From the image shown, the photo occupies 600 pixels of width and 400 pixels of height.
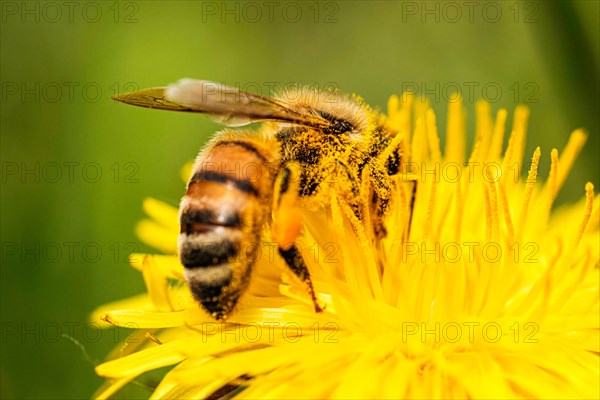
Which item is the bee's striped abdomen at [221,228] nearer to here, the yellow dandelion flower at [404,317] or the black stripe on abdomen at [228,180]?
the black stripe on abdomen at [228,180]

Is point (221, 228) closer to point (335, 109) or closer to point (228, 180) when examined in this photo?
point (228, 180)

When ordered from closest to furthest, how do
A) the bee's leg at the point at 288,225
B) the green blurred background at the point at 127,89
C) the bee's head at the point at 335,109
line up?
the bee's leg at the point at 288,225, the bee's head at the point at 335,109, the green blurred background at the point at 127,89

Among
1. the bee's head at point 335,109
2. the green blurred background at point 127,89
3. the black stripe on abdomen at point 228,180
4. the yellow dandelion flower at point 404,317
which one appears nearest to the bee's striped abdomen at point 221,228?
the black stripe on abdomen at point 228,180

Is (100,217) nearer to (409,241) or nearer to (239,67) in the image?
(239,67)

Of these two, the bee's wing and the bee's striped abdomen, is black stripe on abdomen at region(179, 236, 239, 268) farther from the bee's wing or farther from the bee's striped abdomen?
the bee's wing

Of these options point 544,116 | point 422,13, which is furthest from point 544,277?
point 422,13

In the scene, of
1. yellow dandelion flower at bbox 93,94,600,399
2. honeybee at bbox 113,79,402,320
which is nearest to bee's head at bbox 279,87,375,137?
honeybee at bbox 113,79,402,320

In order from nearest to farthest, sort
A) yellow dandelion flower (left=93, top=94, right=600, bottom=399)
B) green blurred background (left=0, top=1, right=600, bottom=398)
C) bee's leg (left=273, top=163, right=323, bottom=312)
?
yellow dandelion flower (left=93, top=94, right=600, bottom=399), bee's leg (left=273, top=163, right=323, bottom=312), green blurred background (left=0, top=1, right=600, bottom=398)
